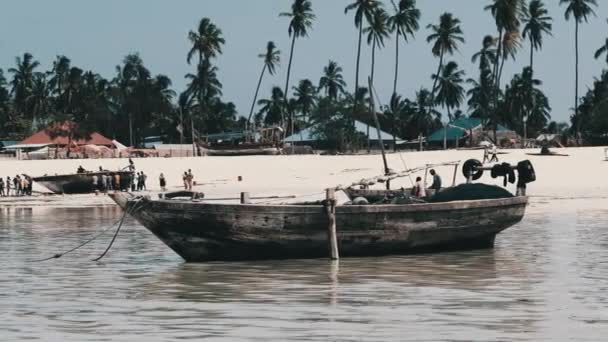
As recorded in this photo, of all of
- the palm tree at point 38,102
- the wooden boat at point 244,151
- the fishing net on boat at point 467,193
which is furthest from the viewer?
the palm tree at point 38,102

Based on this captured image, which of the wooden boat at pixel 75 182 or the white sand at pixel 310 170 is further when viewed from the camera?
the wooden boat at pixel 75 182

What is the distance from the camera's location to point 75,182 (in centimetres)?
6069

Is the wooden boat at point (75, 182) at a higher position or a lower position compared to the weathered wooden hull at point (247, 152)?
lower

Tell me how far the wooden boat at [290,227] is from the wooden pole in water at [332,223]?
0.13 metres

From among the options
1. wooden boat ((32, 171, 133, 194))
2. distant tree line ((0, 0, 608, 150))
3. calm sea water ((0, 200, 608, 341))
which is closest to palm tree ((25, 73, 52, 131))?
distant tree line ((0, 0, 608, 150))

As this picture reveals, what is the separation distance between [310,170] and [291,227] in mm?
44409

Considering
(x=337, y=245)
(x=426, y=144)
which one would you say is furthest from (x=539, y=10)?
(x=337, y=245)

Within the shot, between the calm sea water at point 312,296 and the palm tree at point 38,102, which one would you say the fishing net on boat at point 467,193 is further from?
the palm tree at point 38,102

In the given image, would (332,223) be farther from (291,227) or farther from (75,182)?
(75,182)

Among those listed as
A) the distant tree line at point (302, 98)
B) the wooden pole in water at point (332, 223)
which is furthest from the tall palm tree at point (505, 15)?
the wooden pole in water at point (332, 223)

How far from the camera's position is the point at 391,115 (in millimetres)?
129750

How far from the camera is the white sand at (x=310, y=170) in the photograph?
55750 millimetres

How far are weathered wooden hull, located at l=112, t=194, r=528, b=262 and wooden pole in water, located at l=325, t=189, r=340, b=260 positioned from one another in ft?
0.45

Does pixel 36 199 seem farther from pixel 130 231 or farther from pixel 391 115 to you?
pixel 391 115
